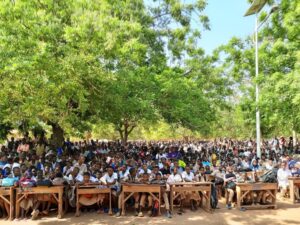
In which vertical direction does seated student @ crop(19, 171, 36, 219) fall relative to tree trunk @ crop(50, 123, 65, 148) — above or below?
below

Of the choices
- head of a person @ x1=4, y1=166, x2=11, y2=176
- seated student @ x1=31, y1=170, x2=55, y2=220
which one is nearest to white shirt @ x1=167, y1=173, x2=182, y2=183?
seated student @ x1=31, y1=170, x2=55, y2=220

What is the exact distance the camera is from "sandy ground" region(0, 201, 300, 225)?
9794 millimetres

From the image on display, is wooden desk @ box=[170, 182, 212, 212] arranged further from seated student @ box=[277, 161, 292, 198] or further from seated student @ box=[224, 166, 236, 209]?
seated student @ box=[277, 161, 292, 198]

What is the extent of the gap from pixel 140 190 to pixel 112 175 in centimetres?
151

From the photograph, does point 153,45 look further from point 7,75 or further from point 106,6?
point 7,75

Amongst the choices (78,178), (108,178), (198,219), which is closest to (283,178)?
(198,219)

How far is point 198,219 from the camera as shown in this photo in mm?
10164

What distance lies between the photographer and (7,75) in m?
9.80

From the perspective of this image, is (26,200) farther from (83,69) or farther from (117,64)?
(117,64)

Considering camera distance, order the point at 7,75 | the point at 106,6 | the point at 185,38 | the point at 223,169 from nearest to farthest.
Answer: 1. the point at 7,75
2. the point at 223,169
3. the point at 106,6
4. the point at 185,38

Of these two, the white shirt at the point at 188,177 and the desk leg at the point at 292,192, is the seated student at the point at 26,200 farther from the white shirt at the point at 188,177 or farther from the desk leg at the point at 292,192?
the desk leg at the point at 292,192

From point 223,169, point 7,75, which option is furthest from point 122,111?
point 7,75

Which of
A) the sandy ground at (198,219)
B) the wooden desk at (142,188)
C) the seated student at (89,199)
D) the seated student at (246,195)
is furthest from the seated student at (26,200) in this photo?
the seated student at (246,195)

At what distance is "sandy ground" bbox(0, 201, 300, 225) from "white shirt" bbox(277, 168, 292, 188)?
2.01 meters
